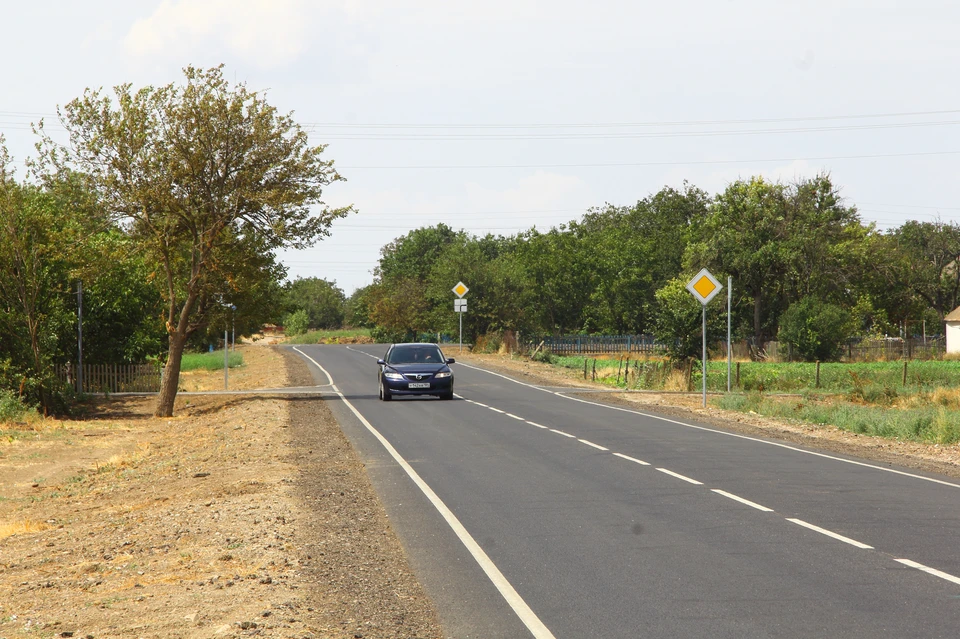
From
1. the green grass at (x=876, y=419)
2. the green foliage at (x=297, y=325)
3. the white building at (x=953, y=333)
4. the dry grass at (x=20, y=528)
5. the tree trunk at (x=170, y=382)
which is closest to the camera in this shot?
the dry grass at (x=20, y=528)

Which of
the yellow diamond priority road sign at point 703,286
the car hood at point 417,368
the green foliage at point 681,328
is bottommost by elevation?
the car hood at point 417,368

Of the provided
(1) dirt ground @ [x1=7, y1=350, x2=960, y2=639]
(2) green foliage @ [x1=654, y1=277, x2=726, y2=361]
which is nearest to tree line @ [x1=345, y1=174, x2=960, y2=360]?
(2) green foliage @ [x1=654, y1=277, x2=726, y2=361]

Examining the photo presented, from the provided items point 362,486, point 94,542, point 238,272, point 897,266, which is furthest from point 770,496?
point 897,266

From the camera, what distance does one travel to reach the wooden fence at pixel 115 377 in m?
35.3

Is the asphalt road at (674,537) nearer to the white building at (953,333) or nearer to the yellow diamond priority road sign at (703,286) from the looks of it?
the yellow diamond priority road sign at (703,286)

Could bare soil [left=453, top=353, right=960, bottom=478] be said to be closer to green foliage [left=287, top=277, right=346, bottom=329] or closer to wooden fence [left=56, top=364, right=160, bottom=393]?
wooden fence [left=56, top=364, right=160, bottom=393]

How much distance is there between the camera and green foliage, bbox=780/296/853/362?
2310 inches

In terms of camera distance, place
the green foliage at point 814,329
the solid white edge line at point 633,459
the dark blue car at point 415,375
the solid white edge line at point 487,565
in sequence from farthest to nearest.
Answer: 1. the green foliage at point 814,329
2. the dark blue car at point 415,375
3. the solid white edge line at point 633,459
4. the solid white edge line at point 487,565

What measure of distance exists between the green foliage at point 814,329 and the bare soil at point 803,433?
26.2 metres

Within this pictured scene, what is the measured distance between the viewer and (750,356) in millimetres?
65562

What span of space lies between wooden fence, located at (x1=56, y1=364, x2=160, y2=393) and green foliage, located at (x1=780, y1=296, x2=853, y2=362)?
1488 inches

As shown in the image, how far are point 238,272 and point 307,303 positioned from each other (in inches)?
4507

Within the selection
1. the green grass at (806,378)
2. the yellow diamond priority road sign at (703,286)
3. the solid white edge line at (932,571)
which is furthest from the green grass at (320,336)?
the solid white edge line at (932,571)

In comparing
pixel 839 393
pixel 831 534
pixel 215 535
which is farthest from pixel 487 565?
pixel 839 393
